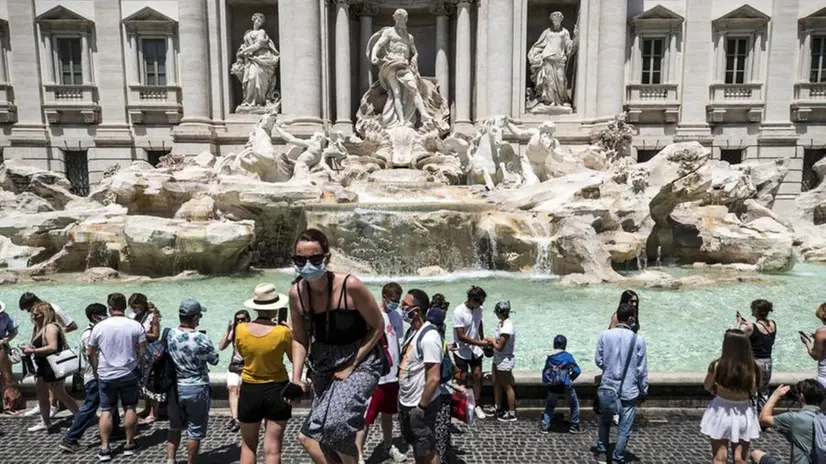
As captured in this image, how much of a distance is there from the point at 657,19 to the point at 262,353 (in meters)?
17.9

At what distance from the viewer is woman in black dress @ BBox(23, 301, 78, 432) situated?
12.1 ft

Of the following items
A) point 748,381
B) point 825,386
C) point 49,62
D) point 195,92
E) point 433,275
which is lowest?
point 433,275

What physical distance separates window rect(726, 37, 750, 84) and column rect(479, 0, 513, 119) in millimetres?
7392

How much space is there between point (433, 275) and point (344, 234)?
1917mm

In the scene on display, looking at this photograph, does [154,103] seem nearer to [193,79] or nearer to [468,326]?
[193,79]

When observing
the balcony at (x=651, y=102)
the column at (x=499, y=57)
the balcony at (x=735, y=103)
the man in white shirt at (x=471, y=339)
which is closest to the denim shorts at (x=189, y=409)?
the man in white shirt at (x=471, y=339)

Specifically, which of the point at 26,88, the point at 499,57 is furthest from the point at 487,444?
the point at 26,88

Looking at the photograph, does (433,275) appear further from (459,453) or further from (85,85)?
(85,85)

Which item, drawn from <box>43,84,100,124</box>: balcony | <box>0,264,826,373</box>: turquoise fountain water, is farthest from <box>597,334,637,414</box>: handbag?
<box>43,84,100,124</box>: balcony

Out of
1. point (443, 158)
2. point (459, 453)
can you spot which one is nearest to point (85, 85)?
point (443, 158)

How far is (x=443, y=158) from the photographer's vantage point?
600 inches

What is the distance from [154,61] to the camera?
1692 centimetres

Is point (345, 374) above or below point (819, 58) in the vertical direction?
below

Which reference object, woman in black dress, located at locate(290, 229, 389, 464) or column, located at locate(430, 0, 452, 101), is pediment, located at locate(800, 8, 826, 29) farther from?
woman in black dress, located at locate(290, 229, 389, 464)
